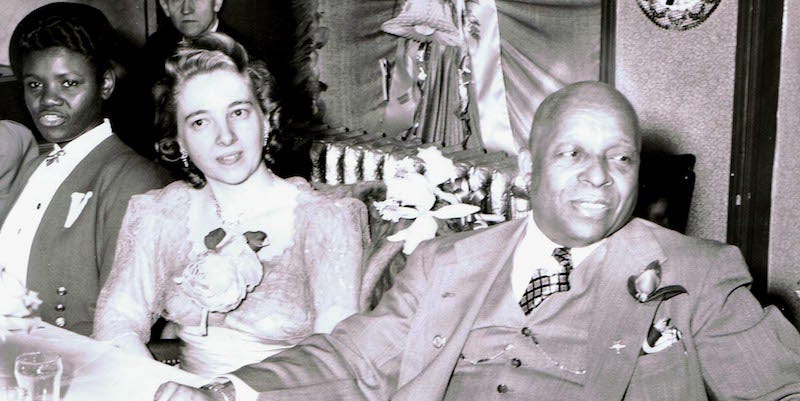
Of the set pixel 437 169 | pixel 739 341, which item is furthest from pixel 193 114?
pixel 739 341

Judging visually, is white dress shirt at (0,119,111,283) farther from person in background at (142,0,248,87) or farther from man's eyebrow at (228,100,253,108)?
man's eyebrow at (228,100,253,108)

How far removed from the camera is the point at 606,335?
1.92 m

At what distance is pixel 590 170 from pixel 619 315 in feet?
1.02

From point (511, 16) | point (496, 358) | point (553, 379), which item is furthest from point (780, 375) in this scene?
point (511, 16)

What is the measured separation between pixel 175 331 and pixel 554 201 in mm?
1264

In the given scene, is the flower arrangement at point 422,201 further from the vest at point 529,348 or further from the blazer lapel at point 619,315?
the blazer lapel at point 619,315

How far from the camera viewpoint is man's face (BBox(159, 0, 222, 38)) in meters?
3.05

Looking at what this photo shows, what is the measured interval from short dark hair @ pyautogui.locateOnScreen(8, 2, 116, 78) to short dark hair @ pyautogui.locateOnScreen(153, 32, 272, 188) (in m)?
0.36

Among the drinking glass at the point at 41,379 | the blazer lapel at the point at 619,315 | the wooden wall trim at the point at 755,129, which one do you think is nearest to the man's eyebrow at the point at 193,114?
the drinking glass at the point at 41,379

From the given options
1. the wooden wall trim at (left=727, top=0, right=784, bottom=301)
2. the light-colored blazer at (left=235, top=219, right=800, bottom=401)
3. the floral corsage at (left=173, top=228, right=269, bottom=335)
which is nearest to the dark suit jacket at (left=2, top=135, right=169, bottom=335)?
the floral corsage at (left=173, top=228, right=269, bottom=335)

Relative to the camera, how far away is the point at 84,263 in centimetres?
282

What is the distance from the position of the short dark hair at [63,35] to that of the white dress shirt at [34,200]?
0.71 feet

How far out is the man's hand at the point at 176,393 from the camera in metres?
1.86

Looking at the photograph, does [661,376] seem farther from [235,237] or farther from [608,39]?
[608,39]
